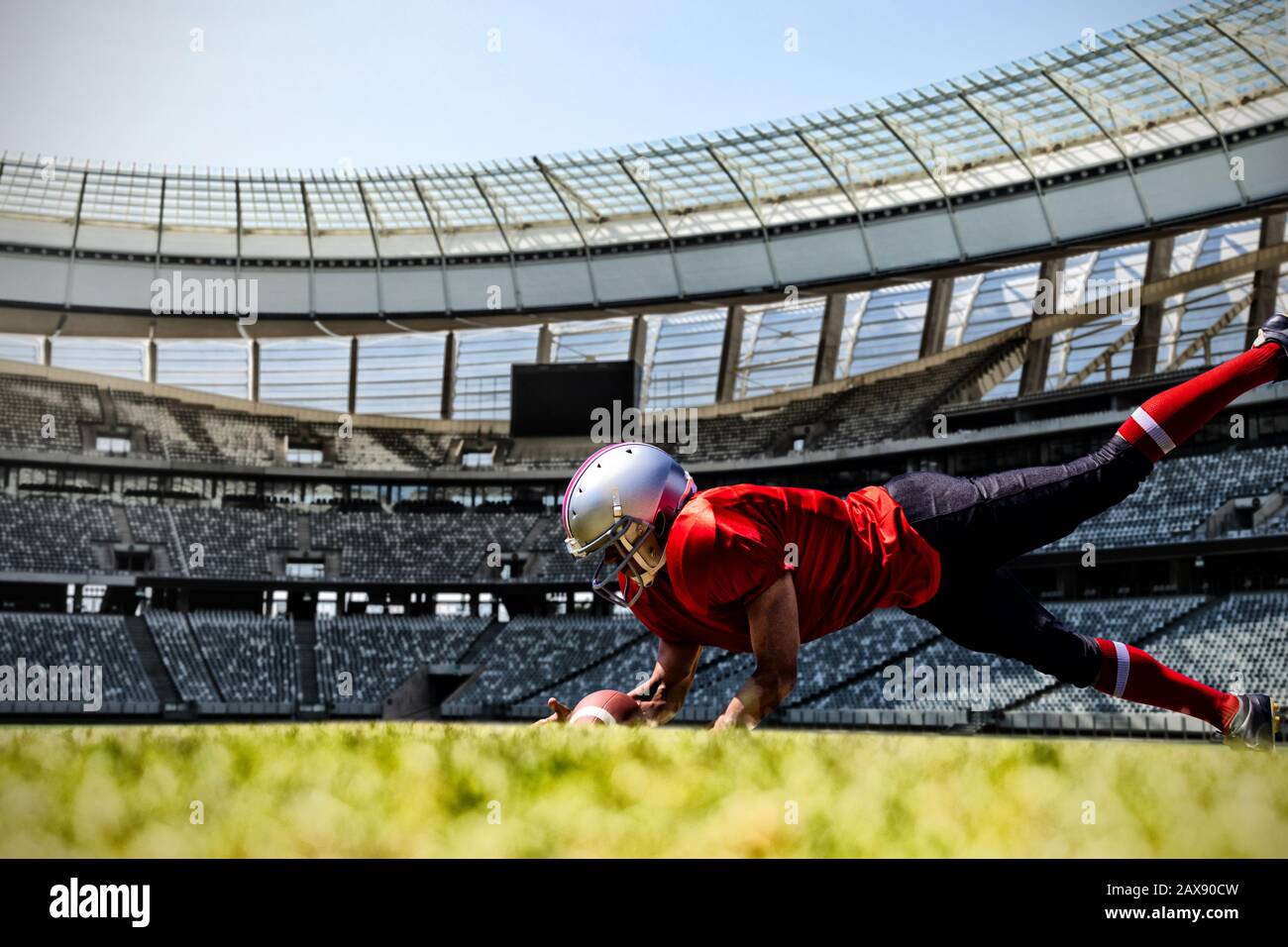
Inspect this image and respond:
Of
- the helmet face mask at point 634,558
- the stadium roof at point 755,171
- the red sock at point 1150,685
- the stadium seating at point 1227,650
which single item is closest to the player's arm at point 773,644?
the helmet face mask at point 634,558

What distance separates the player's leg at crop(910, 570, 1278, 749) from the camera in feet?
16.6

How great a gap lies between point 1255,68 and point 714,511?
118ft

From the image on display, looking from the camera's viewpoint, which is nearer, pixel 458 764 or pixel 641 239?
pixel 458 764

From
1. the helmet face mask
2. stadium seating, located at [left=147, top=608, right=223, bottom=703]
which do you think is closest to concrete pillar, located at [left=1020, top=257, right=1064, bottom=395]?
stadium seating, located at [left=147, top=608, right=223, bottom=703]

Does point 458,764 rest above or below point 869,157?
below

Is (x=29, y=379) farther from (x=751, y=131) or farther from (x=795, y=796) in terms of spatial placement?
(x=795, y=796)

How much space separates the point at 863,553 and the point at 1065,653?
50.0 inches

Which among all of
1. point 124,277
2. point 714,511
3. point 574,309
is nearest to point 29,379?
point 124,277

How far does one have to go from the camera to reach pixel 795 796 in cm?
210

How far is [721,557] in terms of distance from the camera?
4031 millimetres

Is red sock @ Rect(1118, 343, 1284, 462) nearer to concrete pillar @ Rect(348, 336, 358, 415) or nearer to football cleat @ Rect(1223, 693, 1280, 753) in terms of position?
football cleat @ Rect(1223, 693, 1280, 753)

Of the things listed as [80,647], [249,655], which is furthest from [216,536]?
[80,647]

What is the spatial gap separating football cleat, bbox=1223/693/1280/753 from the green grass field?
2701 millimetres
